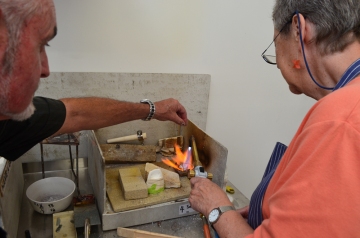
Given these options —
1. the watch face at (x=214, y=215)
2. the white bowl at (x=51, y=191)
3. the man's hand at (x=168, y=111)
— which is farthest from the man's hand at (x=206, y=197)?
the white bowl at (x=51, y=191)

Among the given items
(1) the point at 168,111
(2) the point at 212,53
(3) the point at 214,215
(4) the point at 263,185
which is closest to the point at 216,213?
(3) the point at 214,215

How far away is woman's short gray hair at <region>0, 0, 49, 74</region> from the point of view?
0.49 metres

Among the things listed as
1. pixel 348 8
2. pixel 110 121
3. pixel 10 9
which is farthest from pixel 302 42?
pixel 110 121

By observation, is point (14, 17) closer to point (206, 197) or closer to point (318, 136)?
point (318, 136)

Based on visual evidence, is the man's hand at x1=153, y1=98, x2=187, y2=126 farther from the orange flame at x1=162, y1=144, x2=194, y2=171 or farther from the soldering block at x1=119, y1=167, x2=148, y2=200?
the soldering block at x1=119, y1=167, x2=148, y2=200

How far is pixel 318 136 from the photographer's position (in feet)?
1.73

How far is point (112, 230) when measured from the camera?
3.29 feet

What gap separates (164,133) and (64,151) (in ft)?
1.76

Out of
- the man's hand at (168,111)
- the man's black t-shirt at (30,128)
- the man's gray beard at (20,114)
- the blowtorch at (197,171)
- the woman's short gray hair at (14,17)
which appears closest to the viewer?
the woman's short gray hair at (14,17)

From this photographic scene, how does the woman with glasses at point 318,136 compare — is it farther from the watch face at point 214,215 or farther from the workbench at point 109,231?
the workbench at point 109,231

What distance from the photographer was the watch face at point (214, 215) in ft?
2.83

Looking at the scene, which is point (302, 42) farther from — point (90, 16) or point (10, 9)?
point (90, 16)

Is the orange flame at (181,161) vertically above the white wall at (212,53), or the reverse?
the white wall at (212,53)

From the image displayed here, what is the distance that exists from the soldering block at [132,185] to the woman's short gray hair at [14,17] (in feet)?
2.08
